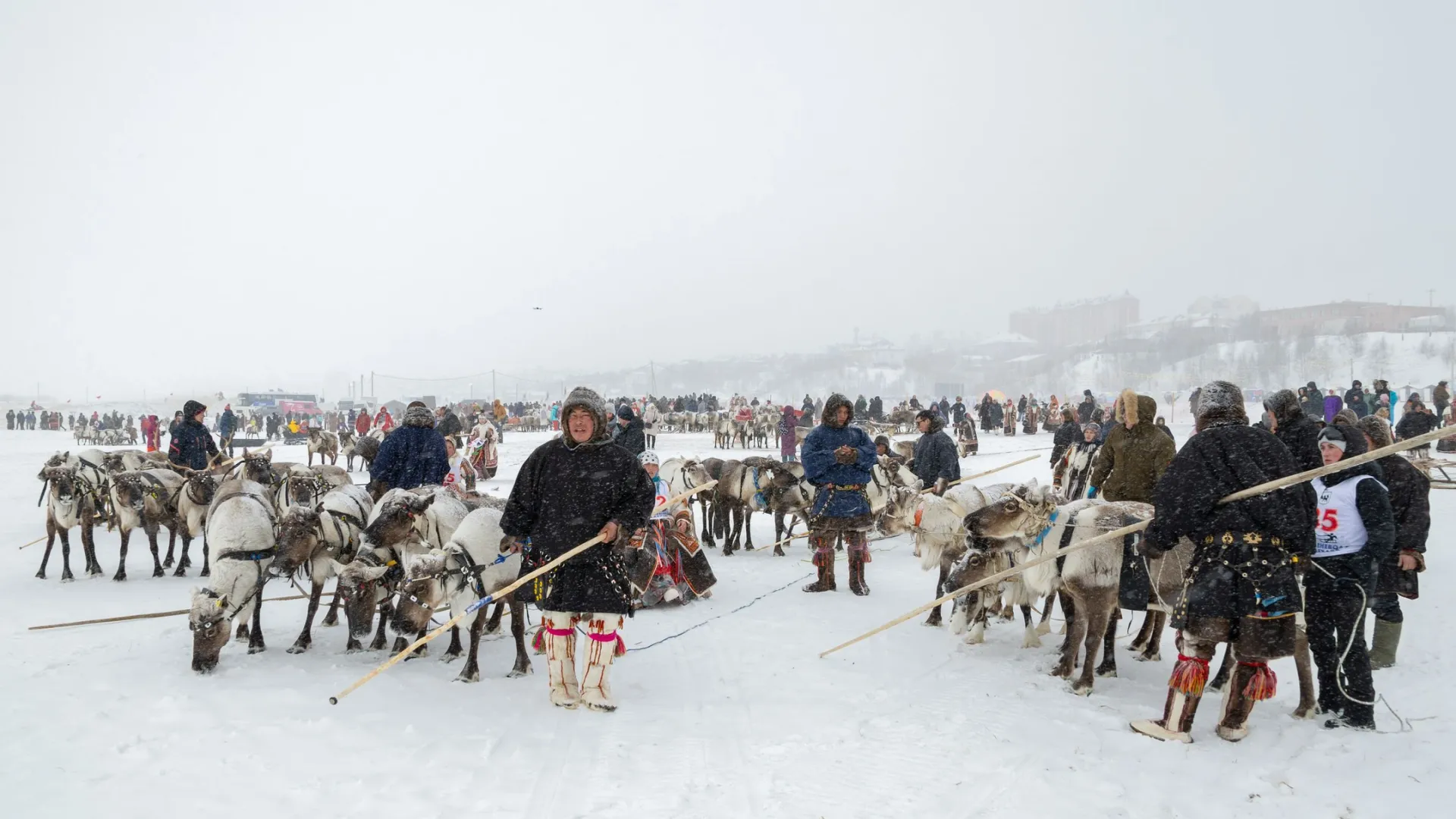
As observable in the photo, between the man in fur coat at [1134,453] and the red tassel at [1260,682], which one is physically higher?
the man in fur coat at [1134,453]

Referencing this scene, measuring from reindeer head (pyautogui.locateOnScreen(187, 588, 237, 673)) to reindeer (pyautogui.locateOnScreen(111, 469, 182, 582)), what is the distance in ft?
14.5

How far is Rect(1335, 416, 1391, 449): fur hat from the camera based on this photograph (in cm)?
512

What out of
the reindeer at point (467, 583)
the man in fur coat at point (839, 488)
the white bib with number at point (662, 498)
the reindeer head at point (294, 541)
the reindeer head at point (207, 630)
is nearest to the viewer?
the reindeer head at point (207, 630)

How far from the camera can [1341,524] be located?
4.38m

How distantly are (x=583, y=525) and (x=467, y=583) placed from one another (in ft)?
4.20

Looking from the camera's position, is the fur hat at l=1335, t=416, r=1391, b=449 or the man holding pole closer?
the man holding pole

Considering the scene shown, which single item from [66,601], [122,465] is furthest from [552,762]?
[122,465]

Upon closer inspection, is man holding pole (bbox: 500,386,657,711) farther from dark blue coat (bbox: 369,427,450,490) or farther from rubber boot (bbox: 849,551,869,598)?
rubber boot (bbox: 849,551,869,598)

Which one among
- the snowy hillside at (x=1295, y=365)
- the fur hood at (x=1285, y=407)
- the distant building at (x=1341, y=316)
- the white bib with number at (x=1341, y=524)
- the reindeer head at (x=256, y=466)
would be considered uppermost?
the distant building at (x=1341, y=316)

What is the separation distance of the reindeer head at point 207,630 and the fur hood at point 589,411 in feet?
8.88

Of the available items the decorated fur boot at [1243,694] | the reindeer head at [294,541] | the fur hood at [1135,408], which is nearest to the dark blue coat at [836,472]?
the fur hood at [1135,408]

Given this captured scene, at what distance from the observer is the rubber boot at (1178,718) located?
4.20 metres

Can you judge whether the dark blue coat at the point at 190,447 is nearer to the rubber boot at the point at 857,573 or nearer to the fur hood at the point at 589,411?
the fur hood at the point at 589,411

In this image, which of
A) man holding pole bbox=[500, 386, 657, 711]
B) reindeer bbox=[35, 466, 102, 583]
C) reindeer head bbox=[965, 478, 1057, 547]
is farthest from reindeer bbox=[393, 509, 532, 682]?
reindeer bbox=[35, 466, 102, 583]
